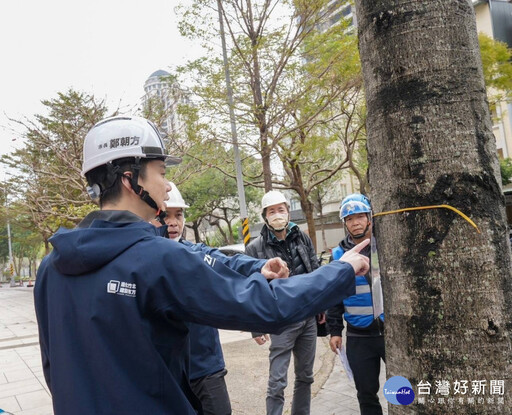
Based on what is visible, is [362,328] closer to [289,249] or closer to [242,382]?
[289,249]

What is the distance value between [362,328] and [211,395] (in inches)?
47.1

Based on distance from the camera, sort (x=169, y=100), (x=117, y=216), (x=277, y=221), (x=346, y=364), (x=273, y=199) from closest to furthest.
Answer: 1. (x=117, y=216)
2. (x=346, y=364)
3. (x=277, y=221)
4. (x=273, y=199)
5. (x=169, y=100)

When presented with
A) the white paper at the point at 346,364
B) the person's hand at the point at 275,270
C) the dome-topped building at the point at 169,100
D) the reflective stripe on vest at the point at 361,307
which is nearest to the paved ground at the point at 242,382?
the white paper at the point at 346,364

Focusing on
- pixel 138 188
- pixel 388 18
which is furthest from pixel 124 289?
pixel 388 18

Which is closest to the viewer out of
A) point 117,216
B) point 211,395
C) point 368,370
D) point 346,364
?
point 117,216

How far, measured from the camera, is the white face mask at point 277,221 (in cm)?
404

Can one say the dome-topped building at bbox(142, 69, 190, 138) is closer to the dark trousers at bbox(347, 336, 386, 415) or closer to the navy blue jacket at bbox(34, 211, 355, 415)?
the dark trousers at bbox(347, 336, 386, 415)

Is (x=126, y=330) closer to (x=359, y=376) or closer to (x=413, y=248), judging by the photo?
(x=413, y=248)

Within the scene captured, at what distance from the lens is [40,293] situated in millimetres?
1585

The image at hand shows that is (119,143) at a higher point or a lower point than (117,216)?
higher

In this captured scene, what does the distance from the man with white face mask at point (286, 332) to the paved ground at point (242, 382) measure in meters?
0.80

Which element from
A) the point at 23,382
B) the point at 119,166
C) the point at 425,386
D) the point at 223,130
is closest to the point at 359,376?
the point at 425,386

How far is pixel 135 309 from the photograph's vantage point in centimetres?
131

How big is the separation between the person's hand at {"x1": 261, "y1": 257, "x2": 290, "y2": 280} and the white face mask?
2.13 meters
